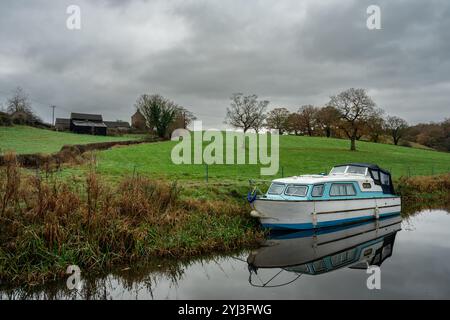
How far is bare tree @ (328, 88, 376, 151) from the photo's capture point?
5362cm

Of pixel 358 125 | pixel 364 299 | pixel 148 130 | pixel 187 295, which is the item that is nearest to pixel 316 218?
pixel 364 299

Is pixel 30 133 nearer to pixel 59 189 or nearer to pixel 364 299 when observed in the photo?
pixel 59 189

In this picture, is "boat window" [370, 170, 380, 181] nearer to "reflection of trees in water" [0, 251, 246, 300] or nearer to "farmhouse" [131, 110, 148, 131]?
"reflection of trees in water" [0, 251, 246, 300]

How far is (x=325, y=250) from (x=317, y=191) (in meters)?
3.46

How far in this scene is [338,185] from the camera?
17.8m

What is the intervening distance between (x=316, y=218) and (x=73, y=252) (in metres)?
10.5

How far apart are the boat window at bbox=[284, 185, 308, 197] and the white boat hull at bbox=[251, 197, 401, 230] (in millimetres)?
673

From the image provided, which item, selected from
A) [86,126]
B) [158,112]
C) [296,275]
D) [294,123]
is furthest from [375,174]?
[294,123]

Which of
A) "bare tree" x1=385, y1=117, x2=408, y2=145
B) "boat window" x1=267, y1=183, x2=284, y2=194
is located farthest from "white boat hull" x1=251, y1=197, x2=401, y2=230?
"bare tree" x1=385, y1=117, x2=408, y2=145

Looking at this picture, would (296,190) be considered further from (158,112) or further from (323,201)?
(158,112)

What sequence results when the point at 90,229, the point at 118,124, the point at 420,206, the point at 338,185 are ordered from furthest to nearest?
the point at 118,124 < the point at 420,206 < the point at 338,185 < the point at 90,229


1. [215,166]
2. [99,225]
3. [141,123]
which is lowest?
[99,225]

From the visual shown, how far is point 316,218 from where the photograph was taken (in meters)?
16.4

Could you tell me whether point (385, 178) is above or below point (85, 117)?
below
